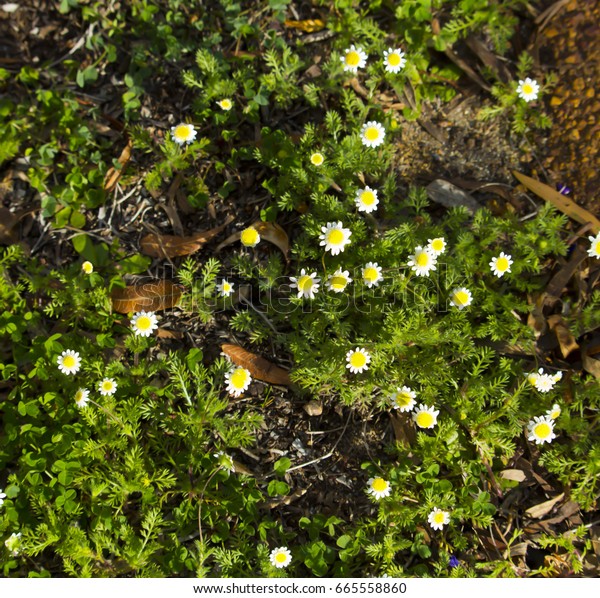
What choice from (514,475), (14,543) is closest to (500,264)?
(514,475)

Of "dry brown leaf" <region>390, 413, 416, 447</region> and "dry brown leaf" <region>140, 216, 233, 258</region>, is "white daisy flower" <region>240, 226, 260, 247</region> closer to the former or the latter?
"dry brown leaf" <region>140, 216, 233, 258</region>

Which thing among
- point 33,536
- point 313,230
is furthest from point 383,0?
point 33,536

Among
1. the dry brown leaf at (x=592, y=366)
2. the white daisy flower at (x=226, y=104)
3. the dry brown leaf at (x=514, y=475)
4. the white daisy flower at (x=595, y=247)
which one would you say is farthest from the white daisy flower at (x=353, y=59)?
the dry brown leaf at (x=514, y=475)

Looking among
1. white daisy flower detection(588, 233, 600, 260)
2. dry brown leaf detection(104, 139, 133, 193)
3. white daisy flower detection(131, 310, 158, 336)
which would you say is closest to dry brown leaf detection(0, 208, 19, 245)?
dry brown leaf detection(104, 139, 133, 193)

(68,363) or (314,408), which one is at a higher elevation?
(68,363)

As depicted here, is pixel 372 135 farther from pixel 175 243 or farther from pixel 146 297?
pixel 146 297

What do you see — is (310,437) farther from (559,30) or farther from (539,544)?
(559,30)

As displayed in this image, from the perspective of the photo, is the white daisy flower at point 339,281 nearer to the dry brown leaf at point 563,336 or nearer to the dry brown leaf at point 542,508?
the dry brown leaf at point 563,336
